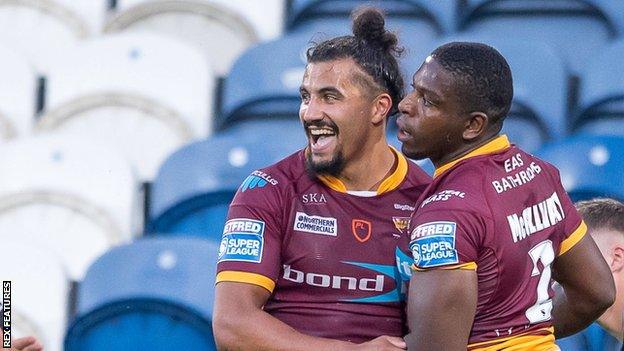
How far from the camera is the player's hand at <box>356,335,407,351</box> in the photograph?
10.2 feet

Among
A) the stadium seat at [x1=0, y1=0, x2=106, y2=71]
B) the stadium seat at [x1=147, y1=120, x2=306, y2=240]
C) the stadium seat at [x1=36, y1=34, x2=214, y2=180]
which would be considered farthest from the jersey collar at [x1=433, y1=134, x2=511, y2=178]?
the stadium seat at [x1=0, y1=0, x2=106, y2=71]

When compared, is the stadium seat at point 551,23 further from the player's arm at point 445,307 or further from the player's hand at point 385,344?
the player's arm at point 445,307

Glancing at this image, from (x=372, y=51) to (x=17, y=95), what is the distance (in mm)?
3080

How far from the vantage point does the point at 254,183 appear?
3.39 metres

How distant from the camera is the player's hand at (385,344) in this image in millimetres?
3107

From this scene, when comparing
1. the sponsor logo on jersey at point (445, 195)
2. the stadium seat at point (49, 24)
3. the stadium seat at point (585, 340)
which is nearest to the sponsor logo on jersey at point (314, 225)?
the sponsor logo on jersey at point (445, 195)

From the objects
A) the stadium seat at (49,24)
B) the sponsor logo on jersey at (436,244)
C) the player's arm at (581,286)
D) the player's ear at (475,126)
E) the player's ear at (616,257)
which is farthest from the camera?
the stadium seat at (49,24)

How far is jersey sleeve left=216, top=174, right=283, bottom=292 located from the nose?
0.21m

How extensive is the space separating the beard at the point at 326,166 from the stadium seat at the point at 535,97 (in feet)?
6.32

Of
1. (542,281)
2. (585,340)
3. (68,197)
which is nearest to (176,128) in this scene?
(68,197)

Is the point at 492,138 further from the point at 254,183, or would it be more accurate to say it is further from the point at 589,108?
the point at 589,108

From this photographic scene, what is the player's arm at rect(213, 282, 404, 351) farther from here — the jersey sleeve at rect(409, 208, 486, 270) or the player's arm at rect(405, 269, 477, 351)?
the jersey sleeve at rect(409, 208, 486, 270)

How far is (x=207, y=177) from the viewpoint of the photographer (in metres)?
5.29

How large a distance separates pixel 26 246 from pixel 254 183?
6.46ft
